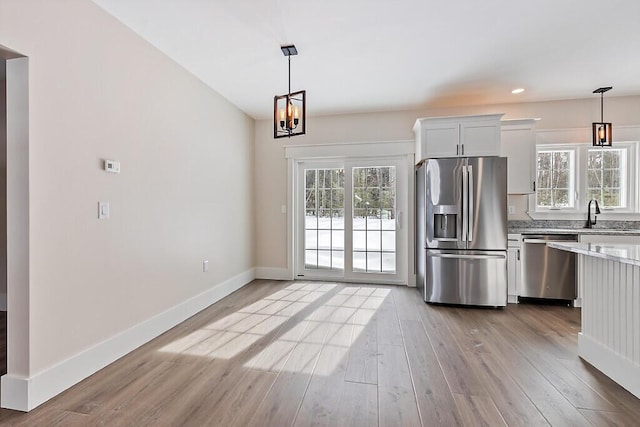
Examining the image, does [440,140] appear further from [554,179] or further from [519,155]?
[554,179]

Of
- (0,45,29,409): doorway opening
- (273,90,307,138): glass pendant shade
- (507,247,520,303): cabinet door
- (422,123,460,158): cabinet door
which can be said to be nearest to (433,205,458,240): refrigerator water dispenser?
(422,123,460,158): cabinet door

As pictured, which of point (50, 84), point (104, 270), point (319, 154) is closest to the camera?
point (50, 84)

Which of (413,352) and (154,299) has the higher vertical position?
(154,299)

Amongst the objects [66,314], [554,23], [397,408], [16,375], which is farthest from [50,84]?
[554,23]

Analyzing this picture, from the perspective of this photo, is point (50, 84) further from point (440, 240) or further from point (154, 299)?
point (440, 240)

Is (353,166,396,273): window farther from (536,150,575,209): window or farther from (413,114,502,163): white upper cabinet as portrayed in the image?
(536,150,575,209): window

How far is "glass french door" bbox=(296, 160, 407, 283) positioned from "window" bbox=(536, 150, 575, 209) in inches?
73.0

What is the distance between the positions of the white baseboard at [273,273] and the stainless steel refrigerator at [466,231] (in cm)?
219

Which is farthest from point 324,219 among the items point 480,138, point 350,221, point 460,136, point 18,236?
Result: point 18,236

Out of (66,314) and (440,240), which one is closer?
(66,314)

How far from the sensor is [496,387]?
2.14 metres

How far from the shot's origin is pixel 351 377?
2.26m

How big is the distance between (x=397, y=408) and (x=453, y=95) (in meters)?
3.81

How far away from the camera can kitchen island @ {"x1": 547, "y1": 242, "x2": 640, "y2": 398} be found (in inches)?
79.4
